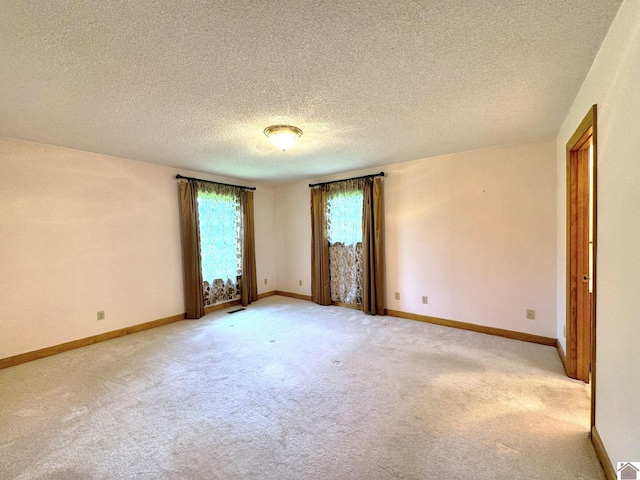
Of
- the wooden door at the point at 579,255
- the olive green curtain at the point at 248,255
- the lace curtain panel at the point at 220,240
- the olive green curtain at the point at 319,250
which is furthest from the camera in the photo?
the olive green curtain at the point at 248,255

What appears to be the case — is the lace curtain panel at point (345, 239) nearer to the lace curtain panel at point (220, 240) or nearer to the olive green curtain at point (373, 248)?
the olive green curtain at point (373, 248)

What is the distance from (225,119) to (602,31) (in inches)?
99.8

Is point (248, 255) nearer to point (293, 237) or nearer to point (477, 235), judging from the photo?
point (293, 237)

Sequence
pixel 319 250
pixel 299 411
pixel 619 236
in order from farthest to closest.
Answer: pixel 319 250, pixel 299 411, pixel 619 236

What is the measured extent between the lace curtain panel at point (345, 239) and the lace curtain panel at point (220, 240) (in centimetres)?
168

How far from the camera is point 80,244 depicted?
3445mm

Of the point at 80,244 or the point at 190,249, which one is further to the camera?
the point at 190,249

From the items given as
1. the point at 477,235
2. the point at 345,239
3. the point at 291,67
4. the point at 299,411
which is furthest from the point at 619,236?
the point at 345,239

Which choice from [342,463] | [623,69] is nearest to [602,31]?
[623,69]

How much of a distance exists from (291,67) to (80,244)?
3.36m

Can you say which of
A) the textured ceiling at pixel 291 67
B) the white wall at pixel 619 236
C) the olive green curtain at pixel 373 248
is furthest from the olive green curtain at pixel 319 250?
the white wall at pixel 619 236

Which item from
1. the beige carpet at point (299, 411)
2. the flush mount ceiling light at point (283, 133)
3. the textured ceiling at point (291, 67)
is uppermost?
the textured ceiling at point (291, 67)

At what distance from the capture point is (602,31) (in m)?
1.50

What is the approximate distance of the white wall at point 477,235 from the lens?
3273mm
